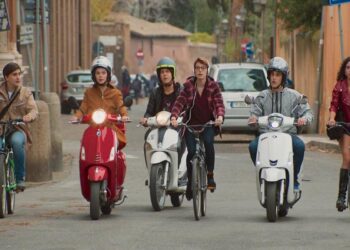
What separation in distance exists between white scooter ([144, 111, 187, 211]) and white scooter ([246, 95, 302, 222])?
1.43m

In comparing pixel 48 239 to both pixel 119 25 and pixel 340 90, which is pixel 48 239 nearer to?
pixel 340 90

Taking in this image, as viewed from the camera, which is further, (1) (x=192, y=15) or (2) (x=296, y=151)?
(1) (x=192, y=15)

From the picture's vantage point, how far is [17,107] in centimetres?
1484

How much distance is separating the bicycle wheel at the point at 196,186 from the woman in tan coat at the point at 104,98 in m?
0.87

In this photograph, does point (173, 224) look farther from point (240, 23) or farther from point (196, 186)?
point (240, 23)

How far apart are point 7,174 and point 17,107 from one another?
880mm

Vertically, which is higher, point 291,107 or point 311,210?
point 291,107

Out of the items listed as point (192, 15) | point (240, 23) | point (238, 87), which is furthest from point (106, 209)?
point (192, 15)

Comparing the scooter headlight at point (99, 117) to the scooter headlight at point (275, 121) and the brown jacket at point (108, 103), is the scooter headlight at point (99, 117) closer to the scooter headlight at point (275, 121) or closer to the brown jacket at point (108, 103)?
the brown jacket at point (108, 103)

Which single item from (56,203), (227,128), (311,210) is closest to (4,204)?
(56,203)

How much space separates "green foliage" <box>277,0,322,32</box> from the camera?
3456 centimetres

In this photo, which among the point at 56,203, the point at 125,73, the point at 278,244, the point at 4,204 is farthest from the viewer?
the point at 125,73

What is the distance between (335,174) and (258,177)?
8.70 metres

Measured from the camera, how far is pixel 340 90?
13.7 metres
